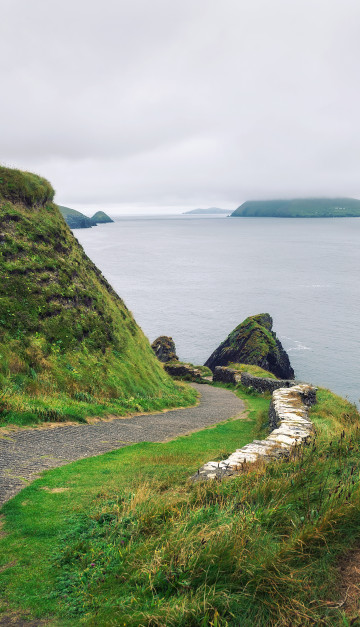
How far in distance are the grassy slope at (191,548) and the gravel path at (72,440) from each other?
3.90 feet

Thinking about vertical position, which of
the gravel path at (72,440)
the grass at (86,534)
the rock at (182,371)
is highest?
the grass at (86,534)

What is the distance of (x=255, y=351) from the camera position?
44.2m

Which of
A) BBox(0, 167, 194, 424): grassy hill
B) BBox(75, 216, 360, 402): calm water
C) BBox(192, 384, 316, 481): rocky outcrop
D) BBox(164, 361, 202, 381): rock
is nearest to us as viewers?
BBox(192, 384, 316, 481): rocky outcrop

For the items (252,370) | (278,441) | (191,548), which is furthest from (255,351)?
(191,548)

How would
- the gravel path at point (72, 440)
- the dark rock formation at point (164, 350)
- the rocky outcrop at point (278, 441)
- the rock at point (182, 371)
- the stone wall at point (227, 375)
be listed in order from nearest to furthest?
1. the rocky outcrop at point (278, 441)
2. the gravel path at point (72, 440)
3. the stone wall at point (227, 375)
4. the rock at point (182, 371)
5. the dark rock formation at point (164, 350)

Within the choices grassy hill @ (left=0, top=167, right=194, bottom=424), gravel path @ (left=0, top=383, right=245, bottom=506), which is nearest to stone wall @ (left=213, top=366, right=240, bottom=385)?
grassy hill @ (left=0, top=167, right=194, bottom=424)

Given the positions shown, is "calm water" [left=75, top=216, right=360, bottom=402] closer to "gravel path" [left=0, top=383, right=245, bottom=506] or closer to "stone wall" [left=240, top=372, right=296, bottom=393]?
"stone wall" [left=240, top=372, right=296, bottom=393]

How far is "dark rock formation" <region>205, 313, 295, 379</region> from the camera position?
43969 mm

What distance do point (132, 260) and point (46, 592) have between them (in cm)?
14197

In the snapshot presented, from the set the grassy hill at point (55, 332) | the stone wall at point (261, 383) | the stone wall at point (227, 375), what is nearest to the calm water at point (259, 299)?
the stone wall at point (261, 383)

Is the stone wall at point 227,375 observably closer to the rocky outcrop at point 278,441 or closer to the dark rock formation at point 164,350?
the dark rock formation at point 164,350

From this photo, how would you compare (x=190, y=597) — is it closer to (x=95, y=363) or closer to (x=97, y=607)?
(x=97, y=607)

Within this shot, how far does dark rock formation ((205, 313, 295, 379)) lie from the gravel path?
2428cm

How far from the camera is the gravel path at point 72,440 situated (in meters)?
8.78
